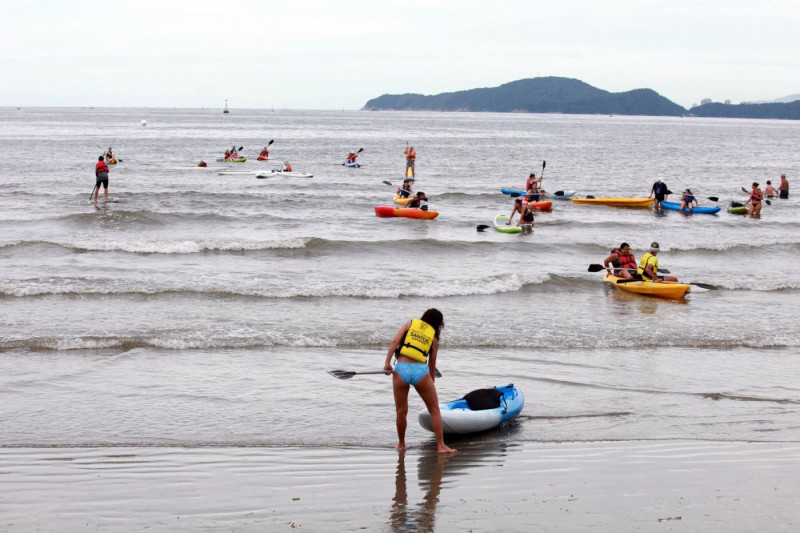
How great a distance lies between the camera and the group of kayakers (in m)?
17.4

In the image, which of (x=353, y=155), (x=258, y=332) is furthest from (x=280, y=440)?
(x=353, y=155)

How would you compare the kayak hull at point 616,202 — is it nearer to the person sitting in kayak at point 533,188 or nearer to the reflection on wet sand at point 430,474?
the person sitting in kayak at point 533,188

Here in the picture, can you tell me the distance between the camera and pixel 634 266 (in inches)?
734

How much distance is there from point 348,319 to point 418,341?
6.69m

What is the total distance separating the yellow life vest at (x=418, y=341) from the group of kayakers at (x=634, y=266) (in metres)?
10.6

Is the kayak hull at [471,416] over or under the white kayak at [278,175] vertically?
under

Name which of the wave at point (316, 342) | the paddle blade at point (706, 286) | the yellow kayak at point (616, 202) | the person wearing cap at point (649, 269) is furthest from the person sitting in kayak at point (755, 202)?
the wave at point (316, 342)

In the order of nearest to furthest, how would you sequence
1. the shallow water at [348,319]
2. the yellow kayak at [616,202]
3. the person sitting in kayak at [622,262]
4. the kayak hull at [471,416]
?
1. the kayak hull at [471,416]
2. the shallow water at [348,319]
3. the person sitting in kayak at [622,262]
4. the yellow kayak at [616,202]

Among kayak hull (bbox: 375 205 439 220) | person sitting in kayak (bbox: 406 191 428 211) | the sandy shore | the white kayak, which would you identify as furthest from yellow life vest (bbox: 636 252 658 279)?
the white kayak

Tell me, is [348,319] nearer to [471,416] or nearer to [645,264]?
[471,416]

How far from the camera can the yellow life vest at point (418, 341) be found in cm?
783

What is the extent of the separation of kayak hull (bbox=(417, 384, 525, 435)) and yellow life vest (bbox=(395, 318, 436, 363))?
895mm


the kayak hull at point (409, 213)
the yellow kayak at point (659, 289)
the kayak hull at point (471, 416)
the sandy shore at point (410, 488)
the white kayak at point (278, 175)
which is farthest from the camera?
the white kayak at point (278, 175)

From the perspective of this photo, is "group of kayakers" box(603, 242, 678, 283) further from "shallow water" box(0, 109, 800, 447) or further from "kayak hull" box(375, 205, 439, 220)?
"kayak hull" box(375, 205, 439, 220)
